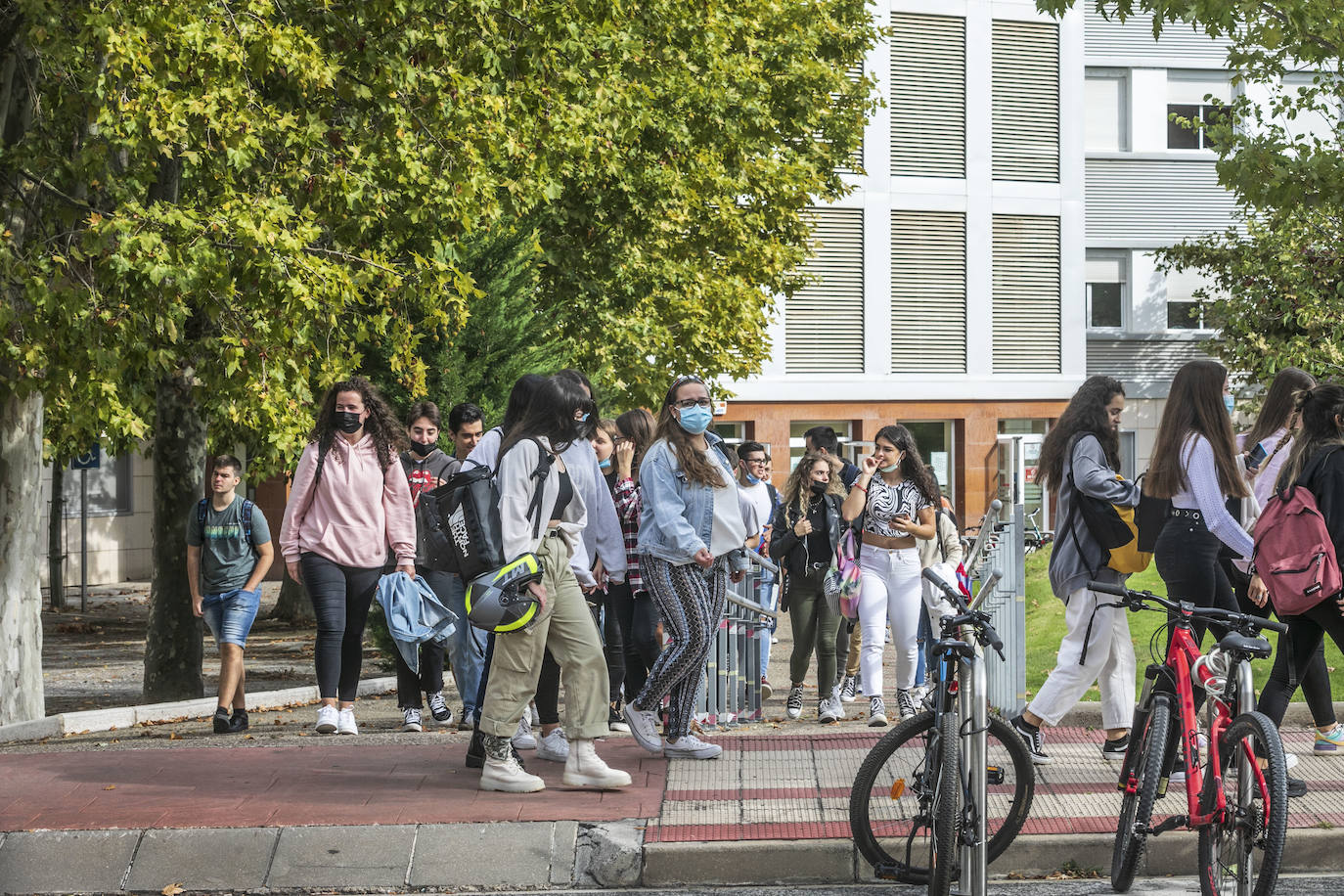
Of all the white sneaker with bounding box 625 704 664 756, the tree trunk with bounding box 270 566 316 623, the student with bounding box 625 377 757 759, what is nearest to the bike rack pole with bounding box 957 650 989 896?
the student with bounding box 625 377 757 759

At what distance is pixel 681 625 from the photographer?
8.44m

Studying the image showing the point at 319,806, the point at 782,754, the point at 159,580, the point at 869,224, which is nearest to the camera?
the point at 319,806

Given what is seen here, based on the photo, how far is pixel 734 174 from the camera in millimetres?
21953

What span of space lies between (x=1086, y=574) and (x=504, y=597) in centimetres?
283

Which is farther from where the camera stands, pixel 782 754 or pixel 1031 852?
→ pixel 782 754

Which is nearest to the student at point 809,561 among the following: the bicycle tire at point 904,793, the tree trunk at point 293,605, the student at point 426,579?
the student at point 426,579

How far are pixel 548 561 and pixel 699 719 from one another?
2.82 meters

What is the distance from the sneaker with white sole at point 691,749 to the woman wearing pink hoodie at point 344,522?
6.71 feet

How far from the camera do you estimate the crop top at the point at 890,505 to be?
33.4ft

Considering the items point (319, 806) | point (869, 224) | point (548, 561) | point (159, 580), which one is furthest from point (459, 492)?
point (869, 224)

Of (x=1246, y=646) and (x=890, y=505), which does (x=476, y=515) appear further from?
(x=890, y=505)

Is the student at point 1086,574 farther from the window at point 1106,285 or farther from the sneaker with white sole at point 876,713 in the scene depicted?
the window at point 1106,285

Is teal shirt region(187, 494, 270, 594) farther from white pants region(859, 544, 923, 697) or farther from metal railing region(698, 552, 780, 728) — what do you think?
white pants region(859, 544, 923, 697)

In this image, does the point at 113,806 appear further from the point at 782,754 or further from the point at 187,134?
the point at 187,134
